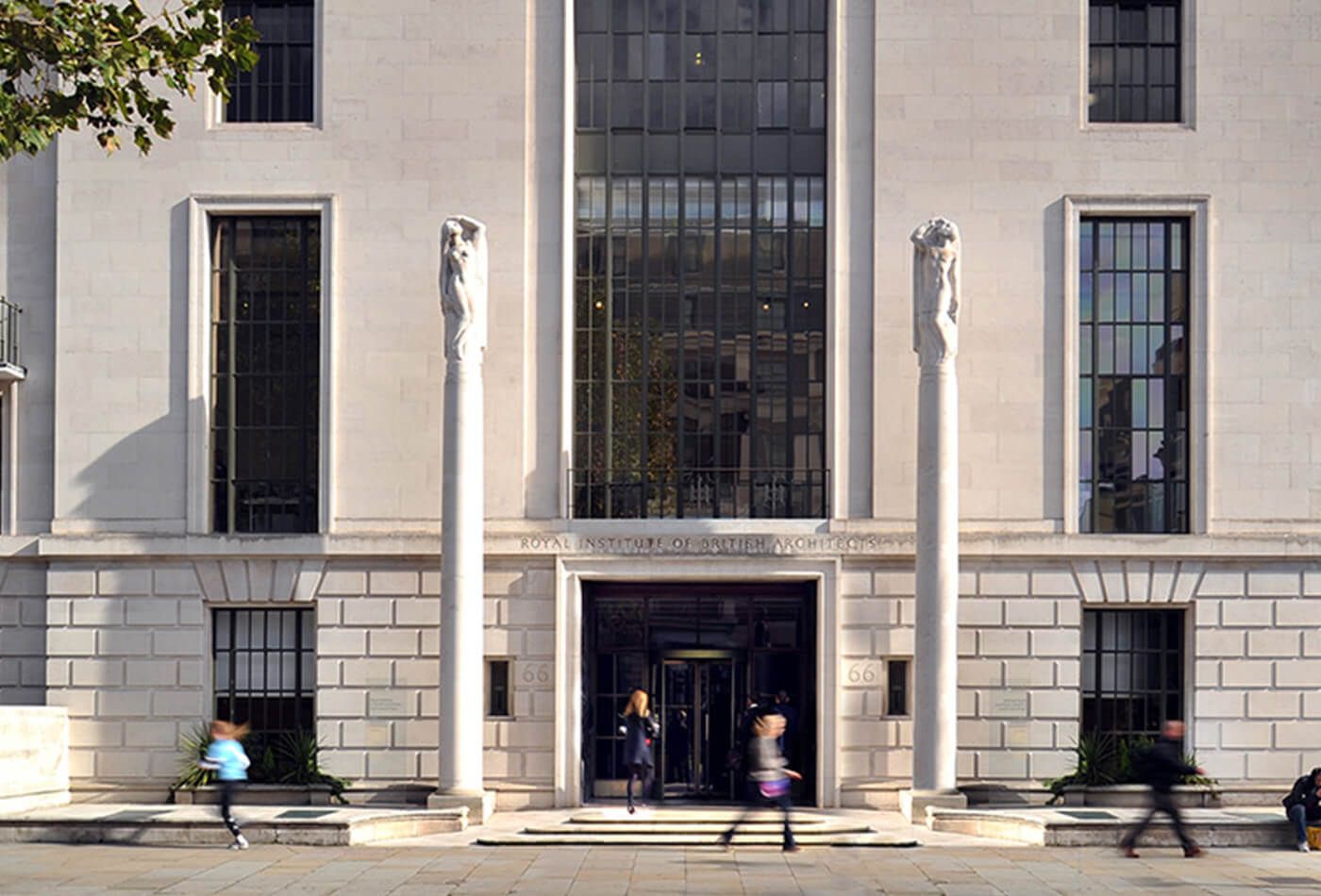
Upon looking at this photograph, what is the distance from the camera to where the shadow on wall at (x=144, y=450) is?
2916cm

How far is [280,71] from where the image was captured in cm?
A: 2983

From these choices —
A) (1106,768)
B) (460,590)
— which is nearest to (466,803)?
(460,590)

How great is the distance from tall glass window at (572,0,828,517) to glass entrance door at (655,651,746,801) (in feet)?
9.52

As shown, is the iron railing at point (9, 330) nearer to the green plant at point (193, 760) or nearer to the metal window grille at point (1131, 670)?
the green plant at point (193, 760)

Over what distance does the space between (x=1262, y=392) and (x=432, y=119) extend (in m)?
14.6

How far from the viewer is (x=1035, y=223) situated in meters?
29.1

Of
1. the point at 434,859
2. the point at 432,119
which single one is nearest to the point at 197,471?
the point at 432,119

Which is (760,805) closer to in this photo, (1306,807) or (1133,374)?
(1306,807)

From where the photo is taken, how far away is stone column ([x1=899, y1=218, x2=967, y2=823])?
27.5m

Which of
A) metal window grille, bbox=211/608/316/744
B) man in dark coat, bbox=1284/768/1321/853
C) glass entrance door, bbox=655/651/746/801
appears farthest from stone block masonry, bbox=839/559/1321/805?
metal window grille, bbox=211/608/316/744

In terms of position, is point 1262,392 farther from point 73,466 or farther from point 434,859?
point 73,466

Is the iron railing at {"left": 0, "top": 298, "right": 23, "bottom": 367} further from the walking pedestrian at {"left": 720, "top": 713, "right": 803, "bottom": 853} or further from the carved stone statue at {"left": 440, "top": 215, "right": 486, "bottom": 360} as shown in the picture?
the walking pedestrian at {"left": 720, "top": 713, "right": 803, "bottom": 853}

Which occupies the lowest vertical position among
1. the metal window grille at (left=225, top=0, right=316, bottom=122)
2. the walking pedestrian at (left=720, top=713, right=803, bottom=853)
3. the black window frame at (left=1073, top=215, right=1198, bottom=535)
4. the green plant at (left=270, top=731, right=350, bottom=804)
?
the green plant at (left=270, top=731, right=350, bottom=804)

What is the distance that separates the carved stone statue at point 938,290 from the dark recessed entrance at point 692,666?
5.20 m
